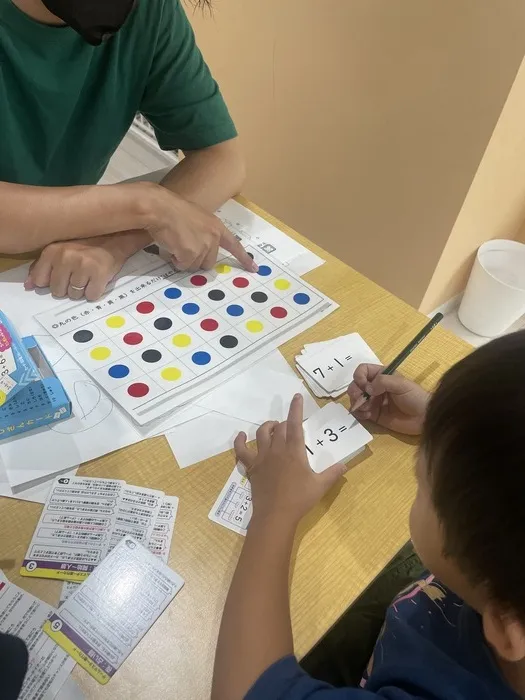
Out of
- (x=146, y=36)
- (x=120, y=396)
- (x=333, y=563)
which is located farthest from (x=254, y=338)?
(x=146, y=36)

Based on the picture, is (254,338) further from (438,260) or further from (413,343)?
(438,260)

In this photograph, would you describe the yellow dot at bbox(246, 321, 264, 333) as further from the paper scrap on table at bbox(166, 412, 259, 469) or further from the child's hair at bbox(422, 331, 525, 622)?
the child's hair at bbox(422, 331, 525, 622)

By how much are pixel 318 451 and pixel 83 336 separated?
322mm

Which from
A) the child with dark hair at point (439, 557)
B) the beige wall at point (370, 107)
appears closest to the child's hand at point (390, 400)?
the child with dark hair at point (439, 557)

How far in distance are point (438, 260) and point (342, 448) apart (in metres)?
1.09

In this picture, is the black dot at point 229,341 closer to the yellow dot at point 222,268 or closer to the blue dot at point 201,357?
the blue dot at point 201,357

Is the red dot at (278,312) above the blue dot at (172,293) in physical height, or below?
above

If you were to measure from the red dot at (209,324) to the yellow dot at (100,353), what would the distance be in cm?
13

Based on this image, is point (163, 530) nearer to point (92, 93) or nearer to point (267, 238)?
point (267, 238)

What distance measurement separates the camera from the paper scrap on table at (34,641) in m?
0.47

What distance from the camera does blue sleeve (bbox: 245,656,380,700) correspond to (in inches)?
19.3

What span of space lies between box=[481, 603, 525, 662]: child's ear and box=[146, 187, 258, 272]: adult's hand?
1.88 feet

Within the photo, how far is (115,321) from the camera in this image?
2.49 feet

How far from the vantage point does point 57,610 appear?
0.51 metres
